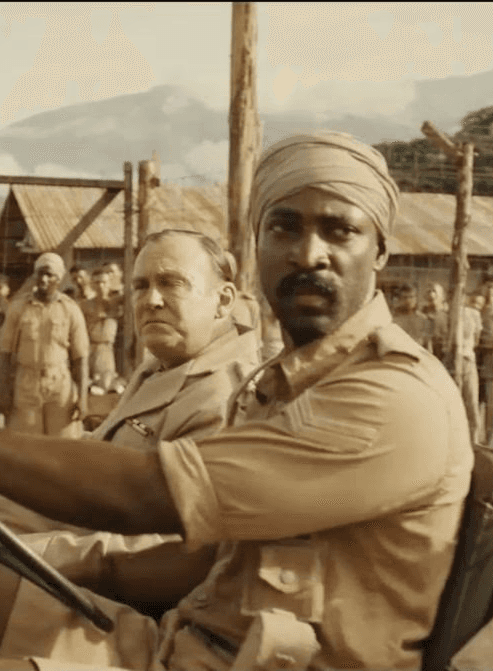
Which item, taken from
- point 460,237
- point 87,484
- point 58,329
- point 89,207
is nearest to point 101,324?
point 58,329

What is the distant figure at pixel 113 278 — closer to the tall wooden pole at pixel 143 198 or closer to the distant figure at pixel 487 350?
the tall wooden pole at pixel 143 198

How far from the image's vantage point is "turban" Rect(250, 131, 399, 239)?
1968 millimetres

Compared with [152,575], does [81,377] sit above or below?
below

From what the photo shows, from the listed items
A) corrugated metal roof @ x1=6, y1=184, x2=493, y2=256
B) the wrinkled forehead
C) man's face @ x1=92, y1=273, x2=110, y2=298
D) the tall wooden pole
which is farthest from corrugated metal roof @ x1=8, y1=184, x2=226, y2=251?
the wrinkled forehead

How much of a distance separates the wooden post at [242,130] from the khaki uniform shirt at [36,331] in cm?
152

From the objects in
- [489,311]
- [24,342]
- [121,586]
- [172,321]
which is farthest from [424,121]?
[121,586]

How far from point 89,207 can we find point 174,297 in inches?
559

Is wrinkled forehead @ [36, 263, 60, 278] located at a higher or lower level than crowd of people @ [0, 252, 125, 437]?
higher

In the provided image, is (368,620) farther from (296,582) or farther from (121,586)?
(121,586)

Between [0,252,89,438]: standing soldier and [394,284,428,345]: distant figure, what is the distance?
353 centimetres

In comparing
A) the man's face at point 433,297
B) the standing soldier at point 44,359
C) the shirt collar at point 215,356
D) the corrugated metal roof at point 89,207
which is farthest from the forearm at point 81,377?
the shirt collar at point 215,356

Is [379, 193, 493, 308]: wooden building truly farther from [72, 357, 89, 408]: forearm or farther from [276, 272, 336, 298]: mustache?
[276, 272, 336, 298]: mustache

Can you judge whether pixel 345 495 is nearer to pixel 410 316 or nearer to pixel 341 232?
pixel 341 232

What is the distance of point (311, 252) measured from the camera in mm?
1959
